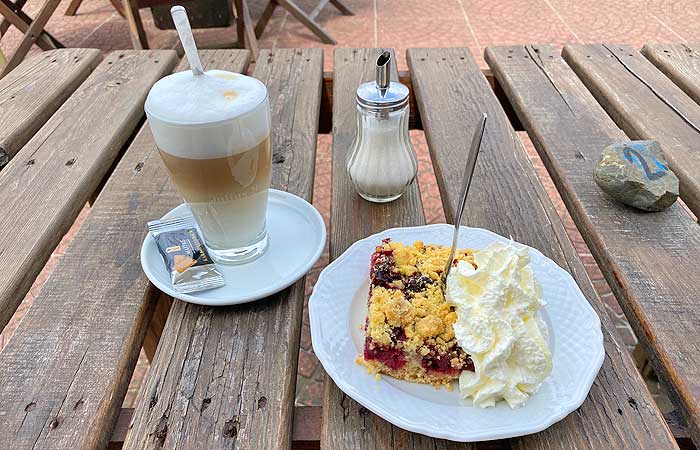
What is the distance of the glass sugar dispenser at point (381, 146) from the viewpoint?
2.76 feet

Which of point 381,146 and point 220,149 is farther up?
point 220,149

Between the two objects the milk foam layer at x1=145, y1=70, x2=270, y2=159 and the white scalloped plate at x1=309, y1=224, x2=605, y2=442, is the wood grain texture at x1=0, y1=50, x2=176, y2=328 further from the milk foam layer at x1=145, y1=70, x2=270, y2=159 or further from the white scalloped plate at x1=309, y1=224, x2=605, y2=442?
the white scalloped plate at x1=309, y1=224, x2=605, y2=442

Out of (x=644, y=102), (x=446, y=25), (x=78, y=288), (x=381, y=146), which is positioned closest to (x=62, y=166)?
(x=78, y=288)

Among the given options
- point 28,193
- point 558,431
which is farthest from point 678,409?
point 28,193

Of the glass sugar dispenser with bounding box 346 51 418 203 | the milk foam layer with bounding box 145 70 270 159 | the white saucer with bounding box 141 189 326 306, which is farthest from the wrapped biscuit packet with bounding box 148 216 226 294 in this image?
the glass sugar dispenser with bounding box 346 51 418 203

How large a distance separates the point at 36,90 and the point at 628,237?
135 cm

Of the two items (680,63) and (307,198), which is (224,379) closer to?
(307,198)

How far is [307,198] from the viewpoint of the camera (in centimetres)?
95

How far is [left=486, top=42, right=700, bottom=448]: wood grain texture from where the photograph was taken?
656mm

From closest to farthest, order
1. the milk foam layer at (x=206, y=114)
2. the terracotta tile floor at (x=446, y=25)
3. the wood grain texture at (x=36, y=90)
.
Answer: the milk foam layer at (x=206, y=114)
the wood grain texture at (x=36, y=90)
the terracotta tile floor at (x=446, y=25)

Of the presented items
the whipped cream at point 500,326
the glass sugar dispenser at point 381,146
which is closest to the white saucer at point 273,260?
the glass sugar dispenser at point 381,146

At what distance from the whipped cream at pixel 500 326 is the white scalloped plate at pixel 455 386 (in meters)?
0.02

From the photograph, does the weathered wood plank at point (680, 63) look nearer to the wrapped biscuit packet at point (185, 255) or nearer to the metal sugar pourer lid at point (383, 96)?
the metal sugar pourer lid at point (383, 96)

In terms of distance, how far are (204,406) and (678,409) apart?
0.55 meters
